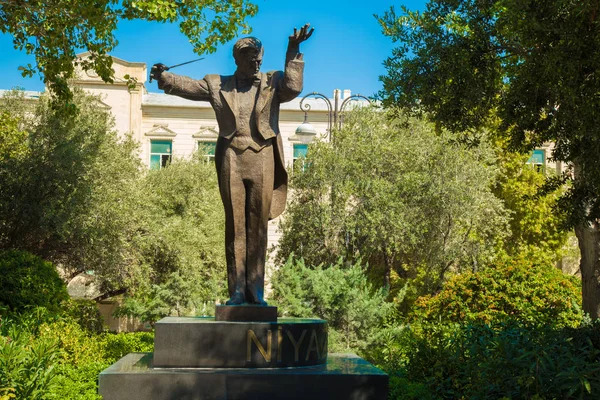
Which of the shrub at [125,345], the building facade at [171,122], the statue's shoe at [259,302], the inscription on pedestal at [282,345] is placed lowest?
the shrub at [125,345]

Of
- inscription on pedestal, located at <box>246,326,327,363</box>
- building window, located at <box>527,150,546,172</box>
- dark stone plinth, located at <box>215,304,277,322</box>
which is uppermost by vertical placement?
building window, located at <box>527,150,546,172</box>

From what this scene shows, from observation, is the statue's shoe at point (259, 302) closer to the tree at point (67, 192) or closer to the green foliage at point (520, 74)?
the green foliage at point (520, 74)

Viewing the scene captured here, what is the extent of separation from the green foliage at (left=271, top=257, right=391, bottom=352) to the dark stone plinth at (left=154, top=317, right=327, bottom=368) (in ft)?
22.1

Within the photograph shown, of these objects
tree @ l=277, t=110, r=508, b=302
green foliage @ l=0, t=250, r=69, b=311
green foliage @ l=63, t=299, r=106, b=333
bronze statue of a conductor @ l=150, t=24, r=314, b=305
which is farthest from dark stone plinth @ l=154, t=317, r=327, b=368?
tree @ l=277, t=110, r=508, b=302

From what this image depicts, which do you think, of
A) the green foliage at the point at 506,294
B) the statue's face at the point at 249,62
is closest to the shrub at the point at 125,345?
the statue's face at the point at 249,62

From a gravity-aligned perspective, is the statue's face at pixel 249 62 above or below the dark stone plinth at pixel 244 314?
above

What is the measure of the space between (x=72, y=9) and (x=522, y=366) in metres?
9.68

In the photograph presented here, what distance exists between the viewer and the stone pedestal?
6738 millimetres

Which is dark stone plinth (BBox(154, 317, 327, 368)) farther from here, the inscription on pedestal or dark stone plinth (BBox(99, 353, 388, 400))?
dark stone plinth (BBox(99, 353, 388, 400))

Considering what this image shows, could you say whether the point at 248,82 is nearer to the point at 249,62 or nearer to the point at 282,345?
the point at 249,62

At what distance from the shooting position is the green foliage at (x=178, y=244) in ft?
63.7

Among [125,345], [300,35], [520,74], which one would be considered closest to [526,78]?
[520,74]

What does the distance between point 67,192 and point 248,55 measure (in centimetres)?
1183

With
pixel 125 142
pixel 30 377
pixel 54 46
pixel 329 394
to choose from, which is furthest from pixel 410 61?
pixel 125 142
